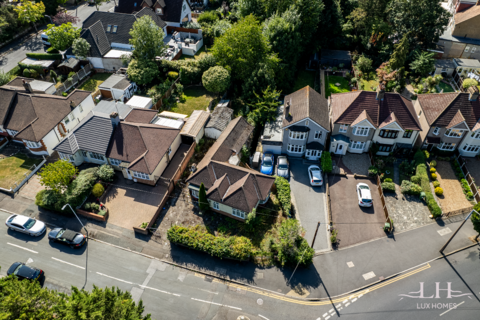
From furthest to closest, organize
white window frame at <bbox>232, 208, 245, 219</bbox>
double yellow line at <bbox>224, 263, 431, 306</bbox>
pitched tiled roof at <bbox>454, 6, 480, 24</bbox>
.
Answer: pitched tiled roof at <bbox>454, 6, 480, 24</bbox>, white window frame at <bbox>232, 208, 245, 219</bbox>, double yellow line at <bbox>224, 263, 431, 306</bbox>

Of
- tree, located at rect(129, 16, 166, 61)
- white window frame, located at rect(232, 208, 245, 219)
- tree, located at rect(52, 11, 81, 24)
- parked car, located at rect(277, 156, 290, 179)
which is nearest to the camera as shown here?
white window frame, located at rect(232, 208, 245, 219)

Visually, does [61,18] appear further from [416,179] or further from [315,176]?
[416,179]

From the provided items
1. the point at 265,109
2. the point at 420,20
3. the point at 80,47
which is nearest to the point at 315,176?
the point at 265,109

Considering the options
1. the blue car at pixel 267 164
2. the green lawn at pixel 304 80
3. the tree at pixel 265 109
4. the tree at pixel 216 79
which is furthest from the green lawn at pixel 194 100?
the green lawn at pixel 304 80

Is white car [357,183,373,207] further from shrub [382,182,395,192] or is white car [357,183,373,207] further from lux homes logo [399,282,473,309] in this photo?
lux homes logo [399,282,473,309]

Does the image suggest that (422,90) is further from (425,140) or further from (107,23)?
(107,23)

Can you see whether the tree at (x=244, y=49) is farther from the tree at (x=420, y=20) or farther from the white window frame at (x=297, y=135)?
the tree at (x=420, y=20)

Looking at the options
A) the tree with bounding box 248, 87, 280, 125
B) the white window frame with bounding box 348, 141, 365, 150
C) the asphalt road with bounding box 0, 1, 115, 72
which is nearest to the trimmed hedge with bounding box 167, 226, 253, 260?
the tree with bounding box 248, 87, 280, 125
